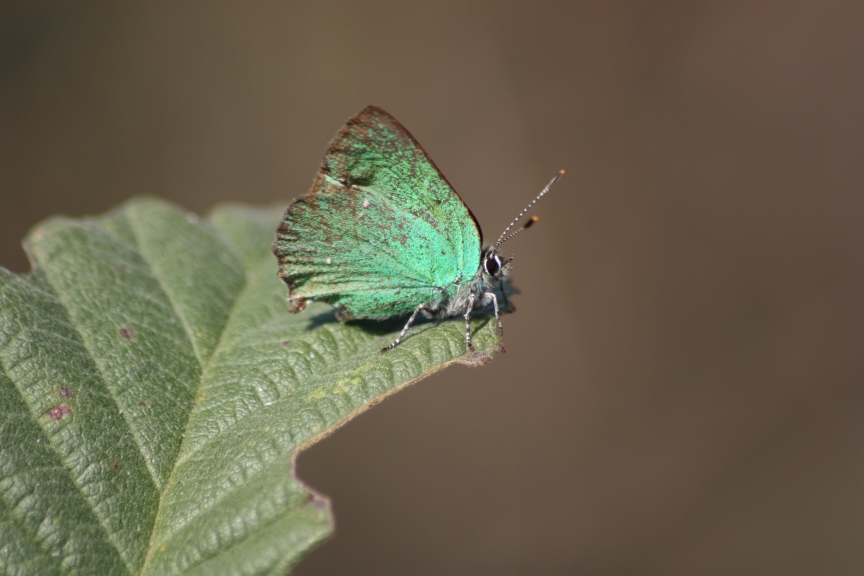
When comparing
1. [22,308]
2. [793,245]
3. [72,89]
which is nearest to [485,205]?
[793,245]

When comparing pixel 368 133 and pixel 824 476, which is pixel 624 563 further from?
pixel 368 133

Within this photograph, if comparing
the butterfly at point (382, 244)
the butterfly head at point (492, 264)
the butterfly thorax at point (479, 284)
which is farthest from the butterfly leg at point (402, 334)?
the butterfly head at point (492, 264)

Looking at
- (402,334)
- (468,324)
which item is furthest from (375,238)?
(468,324)

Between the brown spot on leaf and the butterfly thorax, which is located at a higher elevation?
the butterfly thorax

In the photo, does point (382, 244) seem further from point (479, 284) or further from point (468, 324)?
Result: point (468, 324)

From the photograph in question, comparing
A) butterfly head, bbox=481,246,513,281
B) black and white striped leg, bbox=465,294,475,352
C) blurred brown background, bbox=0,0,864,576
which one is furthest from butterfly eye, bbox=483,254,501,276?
blurred brown background, bbox=0,0,864,576

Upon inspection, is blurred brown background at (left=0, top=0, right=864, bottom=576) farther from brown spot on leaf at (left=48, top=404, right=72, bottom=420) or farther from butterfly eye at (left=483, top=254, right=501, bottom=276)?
brown spot on leaf at (left=48, top=404, right=72, bottom=420)
